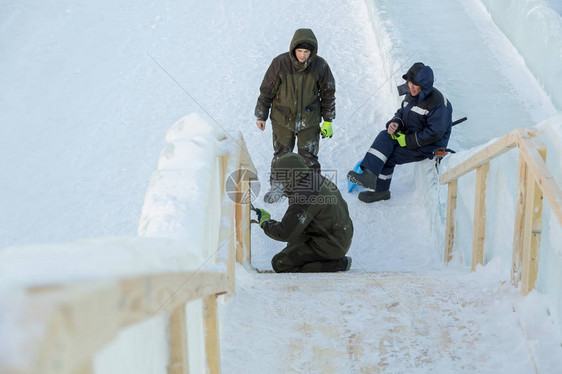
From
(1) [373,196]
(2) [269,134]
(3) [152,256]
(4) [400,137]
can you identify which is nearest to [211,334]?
(3) [152,256]

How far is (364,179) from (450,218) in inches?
42.0

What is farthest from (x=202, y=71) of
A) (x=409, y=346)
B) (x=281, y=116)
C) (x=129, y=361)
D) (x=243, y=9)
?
(x=129, y=361)

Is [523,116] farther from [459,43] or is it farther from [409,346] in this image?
[409,346]

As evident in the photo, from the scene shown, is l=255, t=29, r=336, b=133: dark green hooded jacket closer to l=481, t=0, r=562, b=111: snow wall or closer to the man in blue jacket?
the man in blue jacket

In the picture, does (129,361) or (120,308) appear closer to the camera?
(120,308)

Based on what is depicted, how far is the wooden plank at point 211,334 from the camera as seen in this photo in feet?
6.48

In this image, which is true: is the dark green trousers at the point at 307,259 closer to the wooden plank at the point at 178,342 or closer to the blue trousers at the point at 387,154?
the blue trousers at the point at 387,154

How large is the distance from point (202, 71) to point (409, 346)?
5417 millimetres

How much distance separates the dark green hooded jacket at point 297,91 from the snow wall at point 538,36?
7.82 ft

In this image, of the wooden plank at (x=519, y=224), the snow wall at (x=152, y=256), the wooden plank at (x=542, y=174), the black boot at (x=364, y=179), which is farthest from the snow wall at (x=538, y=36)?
the snow wall at (x=152, y=256)

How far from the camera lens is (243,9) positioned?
8.84 metres

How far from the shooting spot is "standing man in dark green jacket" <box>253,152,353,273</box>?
3928 millimetres

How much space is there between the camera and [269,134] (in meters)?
6.47

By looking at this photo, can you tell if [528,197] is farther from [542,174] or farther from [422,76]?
[422,76]
